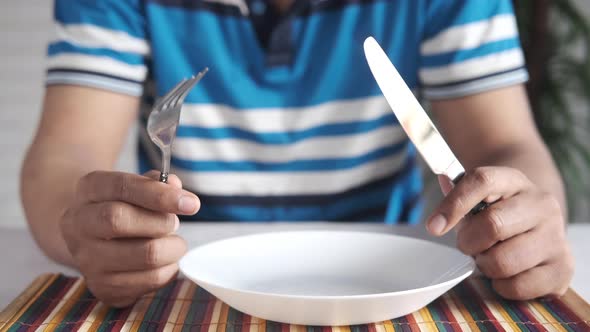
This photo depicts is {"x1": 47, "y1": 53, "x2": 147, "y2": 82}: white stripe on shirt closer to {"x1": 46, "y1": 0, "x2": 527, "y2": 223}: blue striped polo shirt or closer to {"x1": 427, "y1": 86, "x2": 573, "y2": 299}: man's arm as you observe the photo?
{"x1": 46, "y1": 0, "x2": 527, "y2": 223}: blue striped polo shirt

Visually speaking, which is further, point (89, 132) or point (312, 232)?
point (89, 132)

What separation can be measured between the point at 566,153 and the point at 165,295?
173 centimetres

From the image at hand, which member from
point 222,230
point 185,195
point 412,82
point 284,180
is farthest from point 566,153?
point 185,195

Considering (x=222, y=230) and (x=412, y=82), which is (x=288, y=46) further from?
(x=222, y=230)

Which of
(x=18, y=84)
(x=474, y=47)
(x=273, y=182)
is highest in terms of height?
(x=474, y=47)

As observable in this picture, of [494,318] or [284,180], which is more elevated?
[494,318]

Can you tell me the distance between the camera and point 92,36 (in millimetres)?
1093

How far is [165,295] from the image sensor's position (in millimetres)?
688

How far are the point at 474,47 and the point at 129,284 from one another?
0.71 meters

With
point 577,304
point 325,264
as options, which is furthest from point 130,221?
point 577,304

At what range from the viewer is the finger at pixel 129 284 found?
635mm

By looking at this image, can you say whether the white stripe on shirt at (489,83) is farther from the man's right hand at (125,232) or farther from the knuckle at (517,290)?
the man's right hand at (125,232)

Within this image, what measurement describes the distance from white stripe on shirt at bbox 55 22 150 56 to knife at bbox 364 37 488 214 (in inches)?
24.2

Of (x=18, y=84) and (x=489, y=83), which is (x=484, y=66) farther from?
(x=18, y=84)
